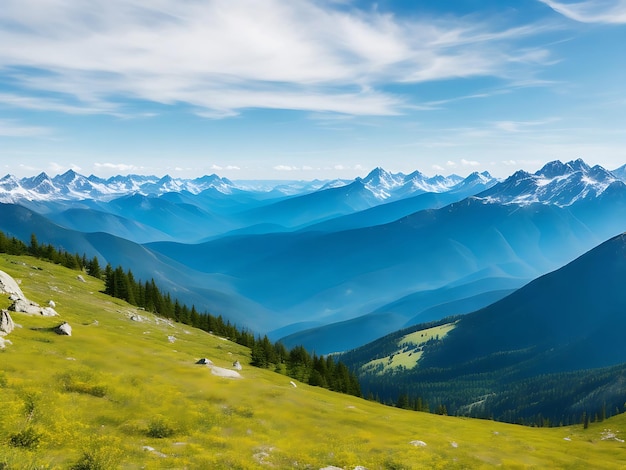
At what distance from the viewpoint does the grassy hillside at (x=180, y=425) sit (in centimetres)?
3891

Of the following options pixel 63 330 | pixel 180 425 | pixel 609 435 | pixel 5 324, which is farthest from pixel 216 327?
pixel 609 435

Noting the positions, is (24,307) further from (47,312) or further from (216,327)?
(216,327)

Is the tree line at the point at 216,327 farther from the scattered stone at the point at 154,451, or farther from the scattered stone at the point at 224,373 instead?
the scattered stone at the point at 154,451

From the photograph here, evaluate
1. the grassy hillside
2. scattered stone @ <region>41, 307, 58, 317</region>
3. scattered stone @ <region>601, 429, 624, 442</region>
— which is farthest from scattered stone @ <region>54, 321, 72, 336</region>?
scattered stone @ <region>601, 429, 624, 442</region>

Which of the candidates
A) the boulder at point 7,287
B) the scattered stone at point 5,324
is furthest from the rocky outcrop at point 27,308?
the scattered stone at point 5,324

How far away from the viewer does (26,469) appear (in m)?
26.5

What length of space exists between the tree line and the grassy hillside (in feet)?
178

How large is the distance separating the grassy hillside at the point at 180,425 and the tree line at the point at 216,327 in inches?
2141

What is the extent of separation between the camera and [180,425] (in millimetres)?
47062

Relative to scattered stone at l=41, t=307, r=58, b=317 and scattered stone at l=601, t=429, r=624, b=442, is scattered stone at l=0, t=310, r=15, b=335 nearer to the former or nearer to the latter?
scattered stone at l=41, t=307, r=58, b=317

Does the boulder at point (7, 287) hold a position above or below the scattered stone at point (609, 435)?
above

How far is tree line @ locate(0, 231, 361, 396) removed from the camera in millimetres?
125625

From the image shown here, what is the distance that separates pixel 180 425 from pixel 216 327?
128 meters

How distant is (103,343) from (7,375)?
20.9 meters
